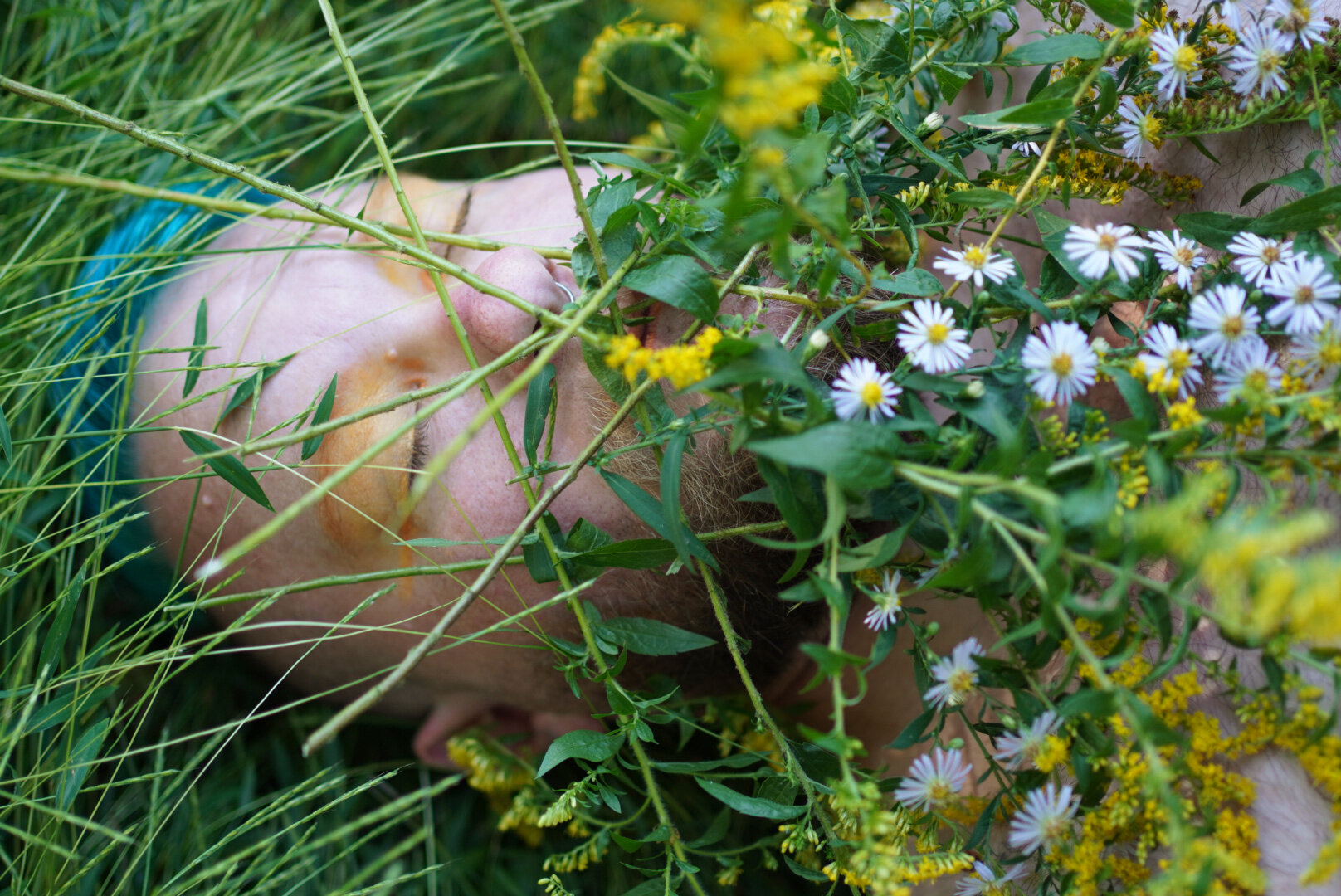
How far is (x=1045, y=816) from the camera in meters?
0.61

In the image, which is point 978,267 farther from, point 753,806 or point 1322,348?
point 753,806

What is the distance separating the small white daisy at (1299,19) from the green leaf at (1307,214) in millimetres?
119

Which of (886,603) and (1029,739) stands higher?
(886,603)

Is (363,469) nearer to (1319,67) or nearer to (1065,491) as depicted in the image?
(1065,491)

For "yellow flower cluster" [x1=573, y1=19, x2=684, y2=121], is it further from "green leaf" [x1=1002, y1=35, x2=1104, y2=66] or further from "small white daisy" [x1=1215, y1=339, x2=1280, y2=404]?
"small white daisy" [x1=1215, y1=339, x2=1280, y2=404]

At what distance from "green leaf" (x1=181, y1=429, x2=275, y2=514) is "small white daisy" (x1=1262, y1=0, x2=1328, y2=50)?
0.91m

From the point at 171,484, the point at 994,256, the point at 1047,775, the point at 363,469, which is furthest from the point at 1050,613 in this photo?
the point at 171,484

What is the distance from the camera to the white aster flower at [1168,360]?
55cm

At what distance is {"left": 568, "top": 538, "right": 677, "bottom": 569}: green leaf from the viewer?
0.69 meters

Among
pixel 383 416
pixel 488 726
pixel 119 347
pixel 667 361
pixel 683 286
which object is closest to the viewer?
pixel 667 361

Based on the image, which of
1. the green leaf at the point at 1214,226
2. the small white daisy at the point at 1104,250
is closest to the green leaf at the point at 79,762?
the small white daisy at the point at 1104,250

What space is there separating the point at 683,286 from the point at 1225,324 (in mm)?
380

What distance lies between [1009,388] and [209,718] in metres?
1.37

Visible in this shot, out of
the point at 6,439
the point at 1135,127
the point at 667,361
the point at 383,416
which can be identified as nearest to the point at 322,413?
the point at 383,416
